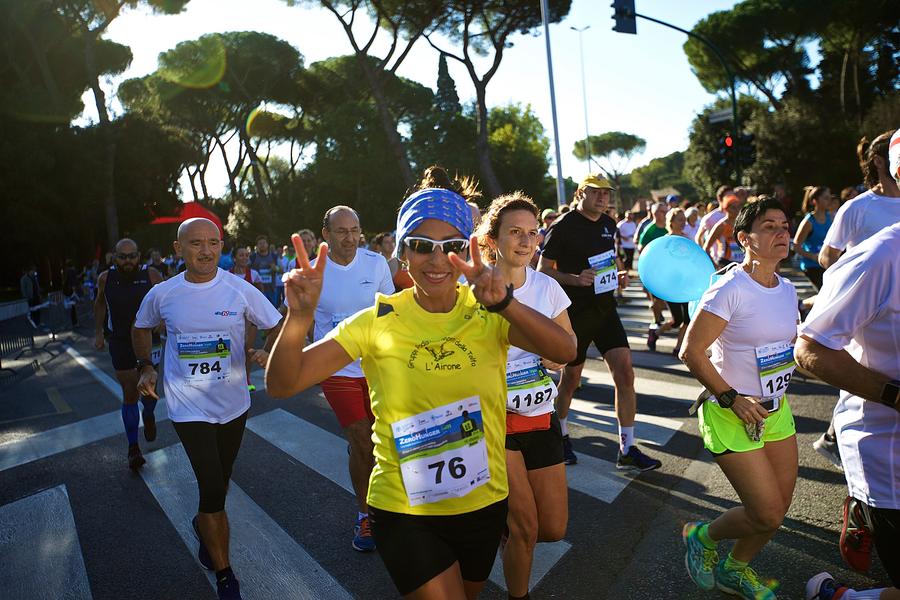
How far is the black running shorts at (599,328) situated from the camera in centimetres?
533

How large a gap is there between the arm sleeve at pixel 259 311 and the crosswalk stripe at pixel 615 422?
335 centimetres

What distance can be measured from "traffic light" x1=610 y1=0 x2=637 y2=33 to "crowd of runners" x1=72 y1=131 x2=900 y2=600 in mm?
11457

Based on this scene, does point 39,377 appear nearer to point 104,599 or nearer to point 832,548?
point 104,599

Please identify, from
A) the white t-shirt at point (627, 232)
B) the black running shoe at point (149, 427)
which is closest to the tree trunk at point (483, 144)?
the white t-shirt at point (627, 232)

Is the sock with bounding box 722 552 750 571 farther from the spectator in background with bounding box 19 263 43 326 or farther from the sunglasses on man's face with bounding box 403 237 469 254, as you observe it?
the spectator in background with bounding box 19 263 43 326

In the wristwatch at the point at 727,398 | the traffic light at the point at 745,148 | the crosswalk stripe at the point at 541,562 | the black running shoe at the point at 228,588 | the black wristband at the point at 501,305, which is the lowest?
the crosswalk stripe at the point at 541,562

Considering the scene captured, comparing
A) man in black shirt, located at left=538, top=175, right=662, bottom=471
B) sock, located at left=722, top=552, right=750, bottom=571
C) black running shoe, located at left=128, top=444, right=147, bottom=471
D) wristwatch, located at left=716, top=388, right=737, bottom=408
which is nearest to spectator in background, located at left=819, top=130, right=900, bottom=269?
man in black shirt, located at left=538, top=175, right=662, bottom=471

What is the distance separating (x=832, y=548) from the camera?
371 centimetres

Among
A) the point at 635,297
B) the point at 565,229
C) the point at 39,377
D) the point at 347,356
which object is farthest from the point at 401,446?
the point at 635,297

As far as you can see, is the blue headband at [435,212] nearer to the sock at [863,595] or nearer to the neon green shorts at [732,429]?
the neon green shorts at [732,429]

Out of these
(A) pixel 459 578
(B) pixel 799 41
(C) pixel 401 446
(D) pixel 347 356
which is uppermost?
(B) pixel 799 41

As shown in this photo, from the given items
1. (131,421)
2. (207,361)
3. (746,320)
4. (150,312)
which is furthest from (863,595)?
(131,421)

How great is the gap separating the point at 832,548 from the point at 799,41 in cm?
4154

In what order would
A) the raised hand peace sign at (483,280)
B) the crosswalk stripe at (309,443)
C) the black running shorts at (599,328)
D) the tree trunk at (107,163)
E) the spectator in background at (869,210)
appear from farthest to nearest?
the tree trunk at (107,163)
the crosswalk stripe at (309,443)
the black running shorts at (599,328)
the spectator in background at (869,210)
the raised hand peace sign at (483,280)
